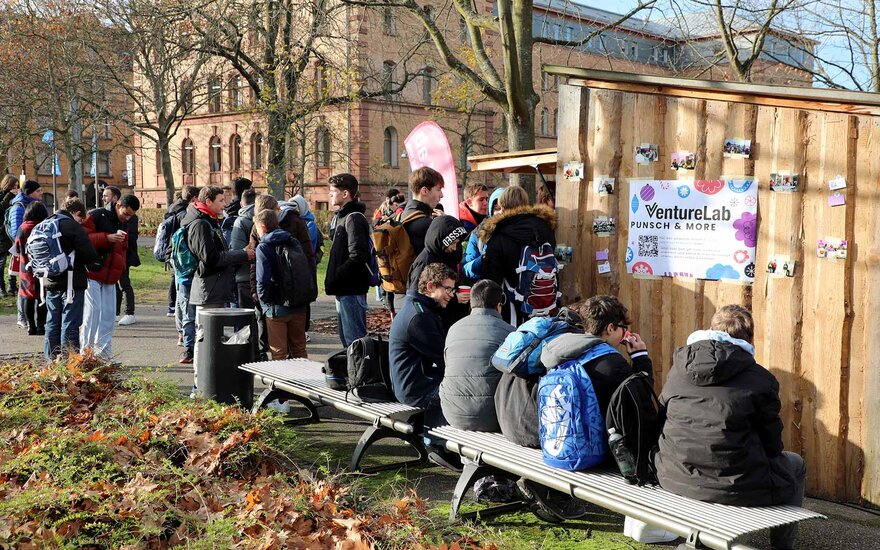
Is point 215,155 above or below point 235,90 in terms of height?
below

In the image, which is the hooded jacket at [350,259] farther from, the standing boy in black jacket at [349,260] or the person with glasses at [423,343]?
the person with glasses at [423,343]

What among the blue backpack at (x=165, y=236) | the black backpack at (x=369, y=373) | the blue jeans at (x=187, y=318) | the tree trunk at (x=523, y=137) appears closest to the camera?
the black backpack at (x=369, y=373)

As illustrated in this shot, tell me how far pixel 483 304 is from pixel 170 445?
2139mm

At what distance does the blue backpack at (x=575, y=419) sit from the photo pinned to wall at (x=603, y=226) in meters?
2.11

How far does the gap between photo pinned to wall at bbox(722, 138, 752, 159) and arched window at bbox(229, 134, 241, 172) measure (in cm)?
5110

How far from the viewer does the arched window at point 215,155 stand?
186 feet

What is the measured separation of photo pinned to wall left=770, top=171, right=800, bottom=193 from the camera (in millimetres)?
5910

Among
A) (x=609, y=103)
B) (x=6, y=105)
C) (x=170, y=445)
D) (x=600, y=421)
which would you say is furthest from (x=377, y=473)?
(x=6, y=105)

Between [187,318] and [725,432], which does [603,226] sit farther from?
[187,318]

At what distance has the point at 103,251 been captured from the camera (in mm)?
9820

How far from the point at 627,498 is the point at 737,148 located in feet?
9.26

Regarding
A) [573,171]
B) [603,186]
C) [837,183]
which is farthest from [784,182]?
[573,171]

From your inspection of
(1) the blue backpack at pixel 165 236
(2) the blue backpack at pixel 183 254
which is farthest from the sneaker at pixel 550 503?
(1) the blue backpack at pixel 165 236

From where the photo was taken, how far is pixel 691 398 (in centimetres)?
441
